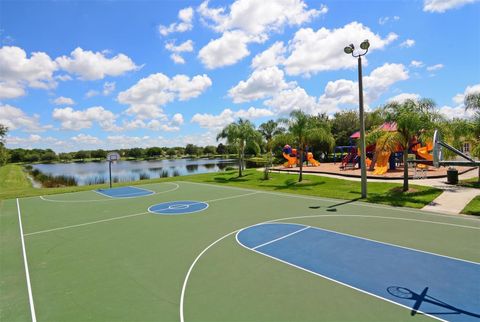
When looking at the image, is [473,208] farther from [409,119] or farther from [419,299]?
[419,299]

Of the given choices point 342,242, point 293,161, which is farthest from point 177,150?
point 342,242

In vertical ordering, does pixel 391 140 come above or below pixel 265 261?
above

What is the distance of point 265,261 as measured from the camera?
7.98 m

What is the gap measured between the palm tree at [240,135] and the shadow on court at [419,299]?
79.5 ft

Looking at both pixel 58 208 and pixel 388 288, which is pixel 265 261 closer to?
pixel 388 288

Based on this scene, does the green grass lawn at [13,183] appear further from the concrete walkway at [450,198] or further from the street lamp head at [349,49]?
the concrete walkway at [450,198]

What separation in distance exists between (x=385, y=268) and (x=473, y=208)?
8.89 metres

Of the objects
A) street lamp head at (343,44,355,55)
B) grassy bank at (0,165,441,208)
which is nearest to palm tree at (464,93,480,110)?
grassy bank at (0,165,441,208)

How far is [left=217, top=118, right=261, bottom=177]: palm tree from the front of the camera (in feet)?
99.2

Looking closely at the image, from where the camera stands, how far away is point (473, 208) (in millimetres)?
12945

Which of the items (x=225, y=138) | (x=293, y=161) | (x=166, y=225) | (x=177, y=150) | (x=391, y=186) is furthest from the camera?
(x=177, y=150)

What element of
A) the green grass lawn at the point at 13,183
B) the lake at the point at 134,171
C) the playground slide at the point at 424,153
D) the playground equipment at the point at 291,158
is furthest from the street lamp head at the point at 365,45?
the lake at the point at 134,171

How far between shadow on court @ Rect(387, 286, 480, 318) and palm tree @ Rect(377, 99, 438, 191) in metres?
12.6

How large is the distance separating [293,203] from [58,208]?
13390mm
